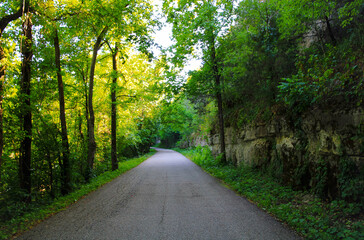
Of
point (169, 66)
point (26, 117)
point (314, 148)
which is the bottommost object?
point (314, 148)

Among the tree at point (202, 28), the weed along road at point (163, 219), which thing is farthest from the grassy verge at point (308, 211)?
the tree at point (202, 28)

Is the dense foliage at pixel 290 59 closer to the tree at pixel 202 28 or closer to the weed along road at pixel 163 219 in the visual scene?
the tree at pixel 202 28

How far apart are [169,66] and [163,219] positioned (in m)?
9.66

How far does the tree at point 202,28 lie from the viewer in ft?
34.0

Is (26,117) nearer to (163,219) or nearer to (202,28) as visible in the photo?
(163,219)

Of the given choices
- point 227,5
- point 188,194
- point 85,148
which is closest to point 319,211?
point 188,194

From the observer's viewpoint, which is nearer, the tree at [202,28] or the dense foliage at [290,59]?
the dense foliage at [290,59]

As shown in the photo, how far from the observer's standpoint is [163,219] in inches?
180

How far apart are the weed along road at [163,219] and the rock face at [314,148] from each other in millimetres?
1591

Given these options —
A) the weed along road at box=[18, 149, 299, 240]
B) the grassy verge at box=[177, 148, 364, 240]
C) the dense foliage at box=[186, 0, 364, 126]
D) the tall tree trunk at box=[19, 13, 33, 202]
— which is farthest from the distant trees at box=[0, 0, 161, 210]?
the grassy verge at box=[177, 148, 364, 240]

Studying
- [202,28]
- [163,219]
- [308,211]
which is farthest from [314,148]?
[202,28]

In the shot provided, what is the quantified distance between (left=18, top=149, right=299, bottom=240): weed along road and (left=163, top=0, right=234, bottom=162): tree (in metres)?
7.04

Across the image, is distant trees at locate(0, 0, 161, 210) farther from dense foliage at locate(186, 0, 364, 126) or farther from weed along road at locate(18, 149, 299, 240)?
dense foliage at locate(186, 0, 364, 126)

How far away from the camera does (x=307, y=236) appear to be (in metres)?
3.55
